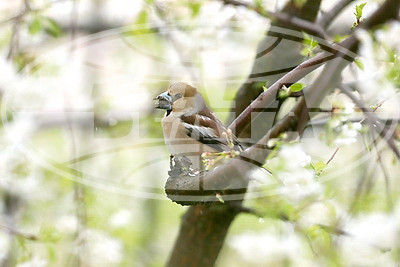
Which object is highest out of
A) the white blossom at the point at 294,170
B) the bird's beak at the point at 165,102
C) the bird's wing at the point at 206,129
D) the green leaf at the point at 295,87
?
the green leaf at the point at 295,87

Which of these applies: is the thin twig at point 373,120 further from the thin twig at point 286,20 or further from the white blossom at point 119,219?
the white blossom at point 119,219

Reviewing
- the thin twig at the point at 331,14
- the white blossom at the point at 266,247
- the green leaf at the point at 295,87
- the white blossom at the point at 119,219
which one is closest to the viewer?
the green leaf at the point at 295,87

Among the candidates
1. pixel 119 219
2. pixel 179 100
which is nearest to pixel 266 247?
pixel 119 219

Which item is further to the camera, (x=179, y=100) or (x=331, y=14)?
(x=331, y=14)

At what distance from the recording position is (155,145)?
0.69 meters

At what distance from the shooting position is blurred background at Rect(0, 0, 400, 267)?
2.32 ft

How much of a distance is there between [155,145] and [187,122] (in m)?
0.05

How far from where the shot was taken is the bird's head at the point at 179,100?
661 millimetres

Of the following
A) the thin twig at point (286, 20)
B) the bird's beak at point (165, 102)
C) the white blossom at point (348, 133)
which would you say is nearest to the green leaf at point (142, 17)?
the thin twig at point (286, 20)

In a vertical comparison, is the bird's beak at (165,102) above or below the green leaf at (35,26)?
below

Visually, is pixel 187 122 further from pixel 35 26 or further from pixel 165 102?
pixel 35 26

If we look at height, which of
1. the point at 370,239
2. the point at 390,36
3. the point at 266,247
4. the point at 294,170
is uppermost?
the point at 390,36

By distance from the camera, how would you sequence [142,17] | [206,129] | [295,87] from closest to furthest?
1. [295,87]
2. [206,129]
3. [142,17]

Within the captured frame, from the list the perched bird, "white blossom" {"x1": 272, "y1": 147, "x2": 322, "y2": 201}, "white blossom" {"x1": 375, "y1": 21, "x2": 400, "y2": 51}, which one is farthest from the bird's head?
"white blossom" {"x1": 375, "y1": 21, "x2": 400, "y2": 51}
